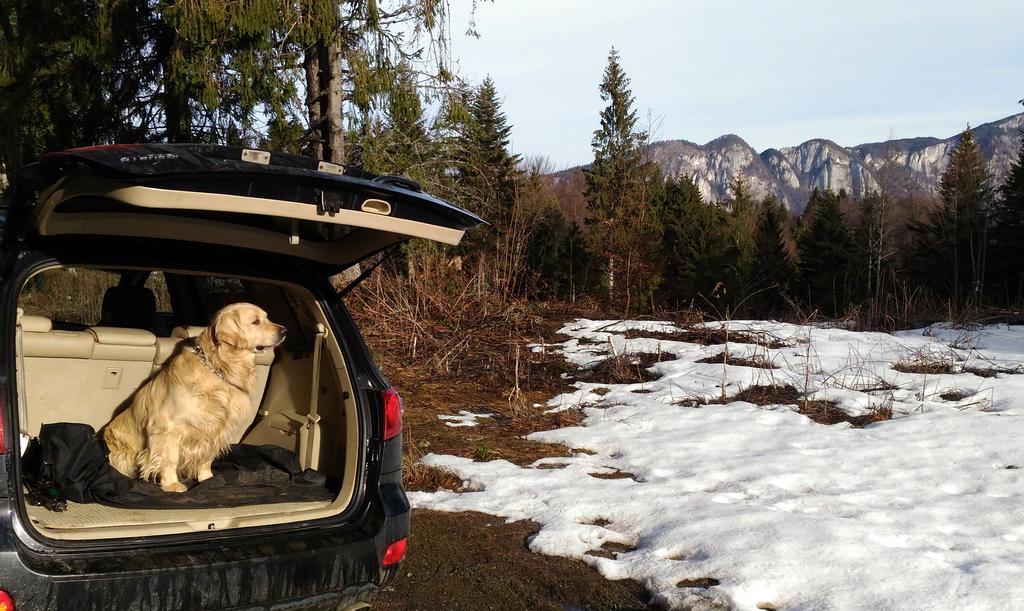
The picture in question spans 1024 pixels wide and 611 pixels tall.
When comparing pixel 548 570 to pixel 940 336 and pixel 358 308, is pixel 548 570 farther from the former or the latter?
pixel 940 336

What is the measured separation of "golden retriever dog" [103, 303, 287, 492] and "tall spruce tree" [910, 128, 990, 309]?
41725 mm

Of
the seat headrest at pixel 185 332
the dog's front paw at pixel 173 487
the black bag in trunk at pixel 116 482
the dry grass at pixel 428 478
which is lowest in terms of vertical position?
the dry grass at pixel 428 478

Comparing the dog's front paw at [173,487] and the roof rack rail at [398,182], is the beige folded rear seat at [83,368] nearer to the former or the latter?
the dog's front paw at [173,487]

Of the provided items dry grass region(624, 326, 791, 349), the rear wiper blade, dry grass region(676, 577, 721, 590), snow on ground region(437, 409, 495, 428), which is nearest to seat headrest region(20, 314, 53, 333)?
the rear wiper blade

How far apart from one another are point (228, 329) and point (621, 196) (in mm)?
33244

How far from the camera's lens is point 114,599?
2385 millimetres

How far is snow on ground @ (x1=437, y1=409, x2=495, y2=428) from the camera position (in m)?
7.51

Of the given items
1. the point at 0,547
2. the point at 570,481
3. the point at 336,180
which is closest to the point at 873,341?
the point at 570,481

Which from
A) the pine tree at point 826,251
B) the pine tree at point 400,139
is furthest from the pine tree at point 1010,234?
the pine tree at point 400,139

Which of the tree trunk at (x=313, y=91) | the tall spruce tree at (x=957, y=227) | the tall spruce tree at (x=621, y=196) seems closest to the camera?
the tree trunk at (x=313, y=91)

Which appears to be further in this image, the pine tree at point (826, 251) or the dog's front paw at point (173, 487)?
the pine tree at point (826, 251)

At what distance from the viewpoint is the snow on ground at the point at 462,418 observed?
7.51 m

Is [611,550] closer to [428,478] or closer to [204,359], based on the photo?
[428,478]

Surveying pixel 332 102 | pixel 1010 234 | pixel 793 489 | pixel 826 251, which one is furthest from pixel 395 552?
pixel 826 251
